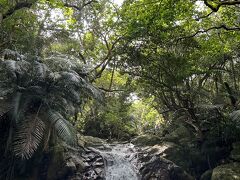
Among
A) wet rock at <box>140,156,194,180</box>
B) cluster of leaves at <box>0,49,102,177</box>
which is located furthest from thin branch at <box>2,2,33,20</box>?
wet rock at <box>140,156,194,180</box>

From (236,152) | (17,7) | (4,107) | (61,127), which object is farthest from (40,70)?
(236,152)

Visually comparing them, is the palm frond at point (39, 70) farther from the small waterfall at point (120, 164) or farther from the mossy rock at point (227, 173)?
the mossy rock at point (227, 173)

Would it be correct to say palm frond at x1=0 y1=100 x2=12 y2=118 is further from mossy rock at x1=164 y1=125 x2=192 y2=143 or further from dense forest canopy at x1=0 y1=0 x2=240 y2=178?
mossy rock at x1=164 y1=125 x2=192 y2=143

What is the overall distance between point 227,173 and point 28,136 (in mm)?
6184

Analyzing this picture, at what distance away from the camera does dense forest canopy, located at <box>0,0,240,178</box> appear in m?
6.78

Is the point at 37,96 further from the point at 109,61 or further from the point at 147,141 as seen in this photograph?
the point at 147,141

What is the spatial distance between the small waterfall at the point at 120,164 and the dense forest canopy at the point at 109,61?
8.21ft

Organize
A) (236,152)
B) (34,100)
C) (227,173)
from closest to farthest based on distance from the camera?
1. (34,100)
2. (227,173)
3. (236,152)

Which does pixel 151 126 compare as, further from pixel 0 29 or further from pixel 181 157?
pixel 0 29

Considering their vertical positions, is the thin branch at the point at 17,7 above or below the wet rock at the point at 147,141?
above

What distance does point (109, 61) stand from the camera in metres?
11.0

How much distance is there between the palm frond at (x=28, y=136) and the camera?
232 inches

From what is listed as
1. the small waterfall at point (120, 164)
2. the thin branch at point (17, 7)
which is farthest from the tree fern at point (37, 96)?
the small waterfall at point (120, 164)

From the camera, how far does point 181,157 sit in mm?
10016
